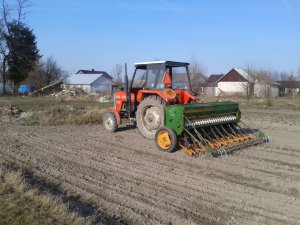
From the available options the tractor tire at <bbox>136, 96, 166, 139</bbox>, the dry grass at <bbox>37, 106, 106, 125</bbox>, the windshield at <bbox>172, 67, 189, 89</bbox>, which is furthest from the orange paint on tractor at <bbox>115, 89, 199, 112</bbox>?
the dry grass at <bbox>37, 106, 106, 125</bbox>

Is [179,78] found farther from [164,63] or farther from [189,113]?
[189,113]

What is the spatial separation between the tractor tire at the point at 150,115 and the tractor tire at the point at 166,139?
73cm

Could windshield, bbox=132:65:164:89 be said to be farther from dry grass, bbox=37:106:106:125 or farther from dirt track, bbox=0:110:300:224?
dry grass, bbox=37:106:106:125

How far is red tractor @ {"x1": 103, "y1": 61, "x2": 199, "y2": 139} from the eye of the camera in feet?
34.1

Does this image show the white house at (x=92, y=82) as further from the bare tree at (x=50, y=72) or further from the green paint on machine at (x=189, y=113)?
the green paint on machine at (x=189, y=113)

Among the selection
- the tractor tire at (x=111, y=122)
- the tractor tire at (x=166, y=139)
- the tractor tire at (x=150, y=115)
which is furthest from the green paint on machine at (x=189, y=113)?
the tractor tire at (x=111, y=122)

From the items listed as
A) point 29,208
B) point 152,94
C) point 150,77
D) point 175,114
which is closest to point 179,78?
point 150,77

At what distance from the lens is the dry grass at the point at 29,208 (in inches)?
174

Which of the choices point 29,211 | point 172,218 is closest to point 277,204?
point 172,218

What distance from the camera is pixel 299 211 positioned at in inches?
220

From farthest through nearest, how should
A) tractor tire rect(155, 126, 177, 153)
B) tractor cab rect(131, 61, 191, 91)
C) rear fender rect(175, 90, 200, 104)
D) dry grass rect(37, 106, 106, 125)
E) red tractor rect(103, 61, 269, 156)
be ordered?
1. dry grass rect(37, 106, 106, 125)
2. rear fender rect(175, 90, 200, 104)
3. tractor cab rect(131, 61, 191, 91)
4. red tractor rect(103, 61, 269, 156)
5. tractor tire rect(155, 126, 177, 153)

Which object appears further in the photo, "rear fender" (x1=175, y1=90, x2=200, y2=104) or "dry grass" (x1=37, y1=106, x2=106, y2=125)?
"dry grass" (x1=37, y1=106, x2=106, y2=125)

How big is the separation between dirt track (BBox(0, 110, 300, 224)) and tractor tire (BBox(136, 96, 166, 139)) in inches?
14.5

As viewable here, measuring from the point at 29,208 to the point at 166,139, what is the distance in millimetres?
4957
